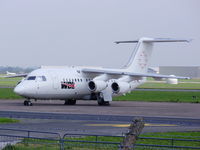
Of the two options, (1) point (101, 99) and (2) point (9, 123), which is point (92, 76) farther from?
(2) point (9, 123)

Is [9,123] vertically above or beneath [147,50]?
beneath

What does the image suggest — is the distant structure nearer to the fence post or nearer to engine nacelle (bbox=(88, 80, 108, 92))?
engine nacelle (bbox=(88, 80, 108, 92))

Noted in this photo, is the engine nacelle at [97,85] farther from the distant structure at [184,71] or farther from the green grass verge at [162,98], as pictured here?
the distant structure at [184,71]

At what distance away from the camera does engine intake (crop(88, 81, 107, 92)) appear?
142ft

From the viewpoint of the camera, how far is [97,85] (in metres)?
43.3

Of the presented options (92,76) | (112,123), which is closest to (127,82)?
(92,76)

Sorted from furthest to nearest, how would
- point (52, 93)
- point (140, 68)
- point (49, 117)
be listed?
point (140, 68) → point (52, 93) → point (49, 117)

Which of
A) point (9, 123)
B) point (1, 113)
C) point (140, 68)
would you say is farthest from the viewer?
point (140, 68)

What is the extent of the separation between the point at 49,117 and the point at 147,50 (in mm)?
20970

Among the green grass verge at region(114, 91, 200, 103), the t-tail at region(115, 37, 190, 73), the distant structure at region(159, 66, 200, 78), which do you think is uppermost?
the t-tail at region(115, 37, 190, 73)

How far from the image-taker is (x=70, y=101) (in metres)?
45.5

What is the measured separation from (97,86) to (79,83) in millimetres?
1722

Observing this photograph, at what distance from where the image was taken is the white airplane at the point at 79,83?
4131 cm

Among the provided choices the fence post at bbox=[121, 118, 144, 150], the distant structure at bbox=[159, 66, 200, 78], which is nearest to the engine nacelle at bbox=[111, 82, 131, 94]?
the fence post at bbox=[121, 118, 144, 150]
